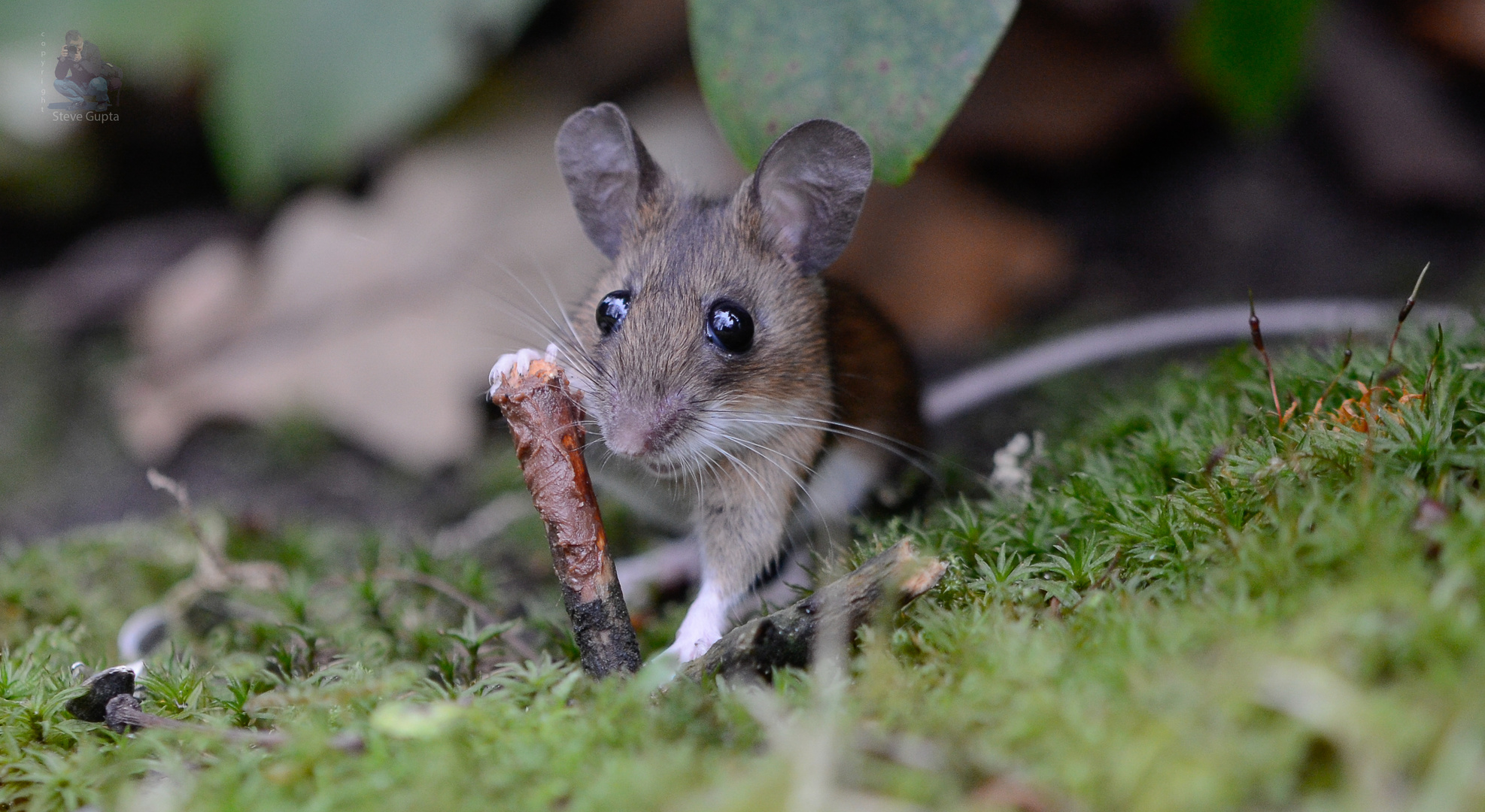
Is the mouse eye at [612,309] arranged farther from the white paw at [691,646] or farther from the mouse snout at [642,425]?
the white paw at [691,646]

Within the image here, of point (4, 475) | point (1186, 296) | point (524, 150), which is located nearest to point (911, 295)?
point (1186, 296)

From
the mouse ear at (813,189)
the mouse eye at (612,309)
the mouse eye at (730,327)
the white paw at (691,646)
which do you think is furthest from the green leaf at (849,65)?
the white paw at (691,646)

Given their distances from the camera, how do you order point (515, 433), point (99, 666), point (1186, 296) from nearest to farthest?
point (515, 433) < point (99, 666) < point (1186, 296)

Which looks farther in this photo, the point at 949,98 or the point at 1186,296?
the point at 1186,296

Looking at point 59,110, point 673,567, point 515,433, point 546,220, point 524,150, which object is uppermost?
point 59,110

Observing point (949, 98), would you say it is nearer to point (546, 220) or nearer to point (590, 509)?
point (590, 509)

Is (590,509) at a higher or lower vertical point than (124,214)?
lower

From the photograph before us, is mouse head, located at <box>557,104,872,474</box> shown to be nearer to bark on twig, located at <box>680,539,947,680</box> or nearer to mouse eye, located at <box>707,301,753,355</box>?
mouse eye, located at <box>707,301,753,355</box>

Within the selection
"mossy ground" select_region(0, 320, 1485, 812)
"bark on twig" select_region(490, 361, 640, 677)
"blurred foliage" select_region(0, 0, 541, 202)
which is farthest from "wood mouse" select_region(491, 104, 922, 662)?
"blurred foliage" select_region(0, 0, 541, 202)
